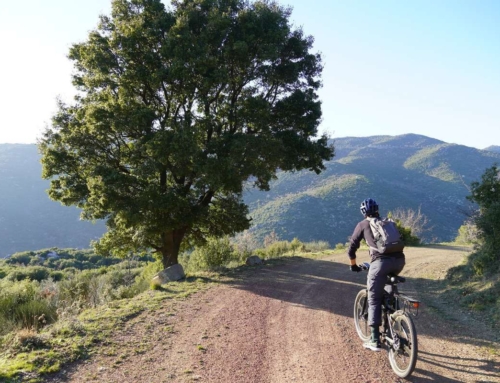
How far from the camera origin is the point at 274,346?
6219 mm

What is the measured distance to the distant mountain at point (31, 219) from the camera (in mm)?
86625

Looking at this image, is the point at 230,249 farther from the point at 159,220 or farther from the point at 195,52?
the point at 195,52

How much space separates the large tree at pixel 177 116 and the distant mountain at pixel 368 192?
144 ft

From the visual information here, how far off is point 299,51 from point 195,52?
5.28 m

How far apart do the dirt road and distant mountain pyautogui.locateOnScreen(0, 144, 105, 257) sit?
8953 cm

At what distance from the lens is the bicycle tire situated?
15.5 ft

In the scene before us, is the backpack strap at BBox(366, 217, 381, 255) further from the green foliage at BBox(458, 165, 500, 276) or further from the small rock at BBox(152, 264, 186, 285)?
the small rock at BBox(152, 264, 186, 285)

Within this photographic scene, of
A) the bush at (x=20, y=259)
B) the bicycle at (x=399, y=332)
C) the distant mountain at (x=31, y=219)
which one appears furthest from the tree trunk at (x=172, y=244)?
the distant mountain at (x=31, y=219)

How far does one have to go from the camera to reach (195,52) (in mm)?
13211

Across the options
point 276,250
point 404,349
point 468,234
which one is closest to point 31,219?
point 276,250

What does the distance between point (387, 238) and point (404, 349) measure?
1.51 m

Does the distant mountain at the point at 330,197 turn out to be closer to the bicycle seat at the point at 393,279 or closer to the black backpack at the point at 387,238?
the bicycle seat at the point at 393,279

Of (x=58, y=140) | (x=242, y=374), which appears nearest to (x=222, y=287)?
(x=242, y=374)

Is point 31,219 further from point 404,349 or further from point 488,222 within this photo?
point 404,349
